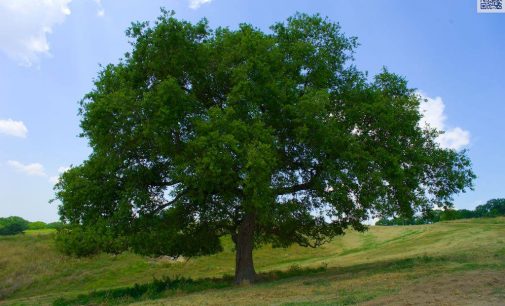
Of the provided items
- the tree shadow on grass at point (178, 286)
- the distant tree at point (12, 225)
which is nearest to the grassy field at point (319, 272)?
the tree shadow on grass at point (178, 286)

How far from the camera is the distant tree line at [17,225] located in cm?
8931

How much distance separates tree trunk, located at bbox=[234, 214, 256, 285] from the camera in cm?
2716

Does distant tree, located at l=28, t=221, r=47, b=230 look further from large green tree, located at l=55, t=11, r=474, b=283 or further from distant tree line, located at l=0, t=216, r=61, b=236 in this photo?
large green tree, located at l=55, t=11, r=474, b=283

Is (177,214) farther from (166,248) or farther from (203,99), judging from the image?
(203,99)

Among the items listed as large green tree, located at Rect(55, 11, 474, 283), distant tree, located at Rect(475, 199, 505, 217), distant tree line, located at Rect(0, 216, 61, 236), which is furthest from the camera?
distant tree, located at Rect(475, 199, 505, 217)

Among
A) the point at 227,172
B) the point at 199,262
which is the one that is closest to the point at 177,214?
the point at 227,172

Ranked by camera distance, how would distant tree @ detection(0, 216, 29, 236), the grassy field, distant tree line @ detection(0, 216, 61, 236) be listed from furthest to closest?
distant tree line @ detection(0, 216, 61, 236), distant tree @ detection(0, 216, 29, 236), the grassy field

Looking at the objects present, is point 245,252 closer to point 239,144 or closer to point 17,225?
point 239,144

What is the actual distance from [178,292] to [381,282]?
11.0 meters

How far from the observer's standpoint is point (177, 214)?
85.6 ft

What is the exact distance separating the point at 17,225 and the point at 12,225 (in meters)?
1.16

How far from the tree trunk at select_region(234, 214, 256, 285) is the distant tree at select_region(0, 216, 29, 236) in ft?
230

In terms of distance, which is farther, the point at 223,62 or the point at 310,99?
the point at 223,62

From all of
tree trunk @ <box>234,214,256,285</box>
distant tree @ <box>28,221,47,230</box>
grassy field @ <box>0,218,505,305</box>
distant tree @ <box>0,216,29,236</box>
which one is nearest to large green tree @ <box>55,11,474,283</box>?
tree trunk @ <box>234,214,256,285</box>
